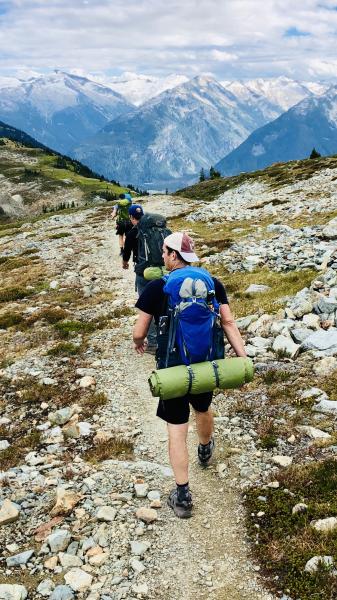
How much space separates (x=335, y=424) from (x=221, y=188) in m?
96.1

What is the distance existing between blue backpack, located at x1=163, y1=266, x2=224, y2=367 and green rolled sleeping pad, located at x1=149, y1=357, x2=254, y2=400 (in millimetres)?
162

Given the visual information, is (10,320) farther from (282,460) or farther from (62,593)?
(62,593)

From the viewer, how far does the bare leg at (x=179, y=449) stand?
22.7 ft

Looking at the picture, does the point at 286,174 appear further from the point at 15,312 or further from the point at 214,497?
the point at 214,497

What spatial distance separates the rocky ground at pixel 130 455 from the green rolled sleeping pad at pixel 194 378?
207cm

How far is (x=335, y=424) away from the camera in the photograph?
28.3 feet

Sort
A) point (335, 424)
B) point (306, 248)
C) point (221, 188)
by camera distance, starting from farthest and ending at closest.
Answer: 1. point (221, 188)
2. point (306, 248)
3. point (335, 424)

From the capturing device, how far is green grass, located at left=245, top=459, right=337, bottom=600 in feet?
18.4

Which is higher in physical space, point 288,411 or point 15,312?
point 288,411

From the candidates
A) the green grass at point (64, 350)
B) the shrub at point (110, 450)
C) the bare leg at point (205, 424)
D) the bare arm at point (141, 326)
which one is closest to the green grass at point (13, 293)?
the green grass at point (64, 350)

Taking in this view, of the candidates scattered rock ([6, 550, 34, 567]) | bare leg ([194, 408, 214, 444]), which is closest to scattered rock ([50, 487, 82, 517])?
scattered rock ([6, 550, 34, 567])

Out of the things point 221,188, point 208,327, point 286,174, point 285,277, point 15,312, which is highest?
point 208,327

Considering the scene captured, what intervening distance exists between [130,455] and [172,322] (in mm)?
3650

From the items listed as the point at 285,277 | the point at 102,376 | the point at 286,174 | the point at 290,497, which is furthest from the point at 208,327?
the point at 286,174
